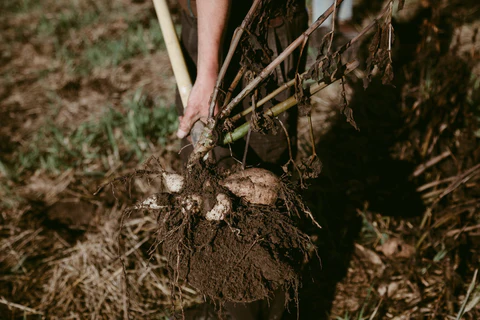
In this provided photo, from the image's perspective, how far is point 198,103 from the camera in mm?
1184

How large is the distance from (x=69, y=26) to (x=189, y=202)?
3.52 metres

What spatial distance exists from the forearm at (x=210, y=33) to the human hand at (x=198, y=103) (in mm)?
16

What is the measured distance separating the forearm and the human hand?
2cm

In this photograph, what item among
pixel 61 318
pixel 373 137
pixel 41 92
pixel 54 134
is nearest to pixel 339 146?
pixel 373 137

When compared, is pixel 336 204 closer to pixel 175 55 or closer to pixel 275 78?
pixel 275 78

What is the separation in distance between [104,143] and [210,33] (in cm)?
170

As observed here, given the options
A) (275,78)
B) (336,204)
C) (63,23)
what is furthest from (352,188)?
(63,23)

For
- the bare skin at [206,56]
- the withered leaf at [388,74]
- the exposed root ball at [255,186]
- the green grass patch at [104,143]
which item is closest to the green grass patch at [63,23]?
the green grass patch at [104,143]

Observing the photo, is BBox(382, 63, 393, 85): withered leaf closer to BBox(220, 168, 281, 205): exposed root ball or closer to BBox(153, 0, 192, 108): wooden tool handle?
BBox(220, 168, 281, 205): exposed root ball

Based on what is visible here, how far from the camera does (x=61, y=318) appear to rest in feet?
5.58

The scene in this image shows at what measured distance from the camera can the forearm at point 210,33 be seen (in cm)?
103

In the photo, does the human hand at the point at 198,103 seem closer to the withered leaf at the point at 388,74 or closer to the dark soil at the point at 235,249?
the dark soil at the point at 235,249

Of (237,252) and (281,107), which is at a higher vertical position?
(281,107)

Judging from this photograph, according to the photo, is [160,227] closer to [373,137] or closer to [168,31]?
[168,31]
